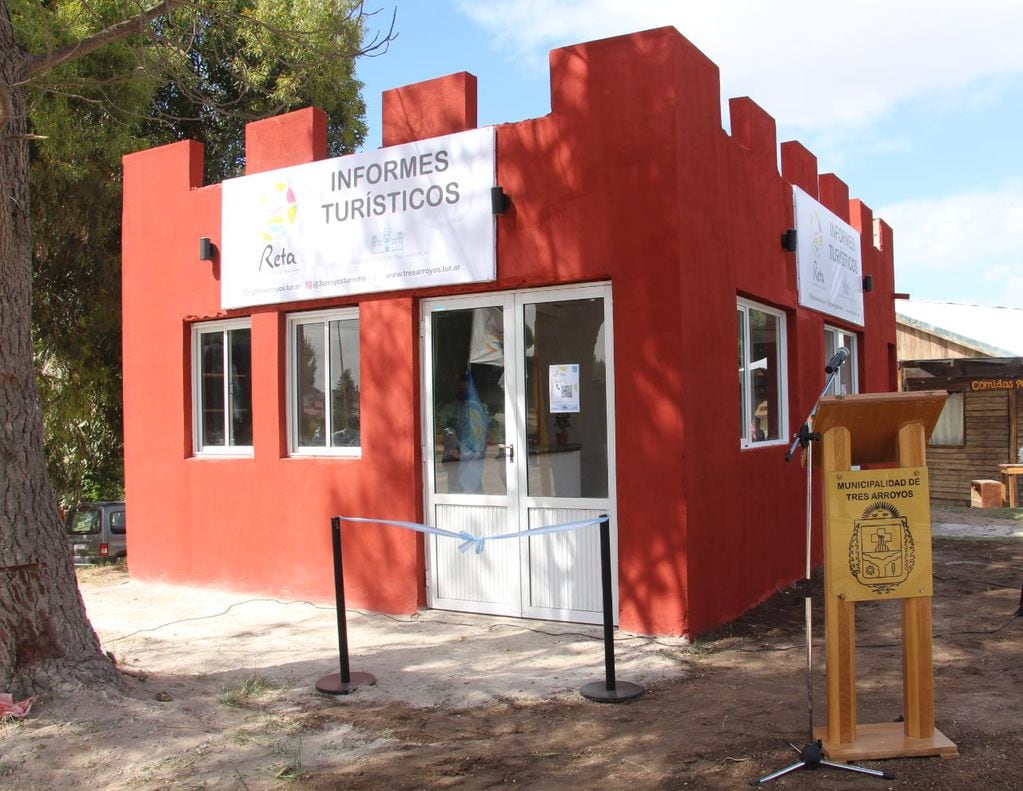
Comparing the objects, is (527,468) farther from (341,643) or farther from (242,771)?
(242,771)

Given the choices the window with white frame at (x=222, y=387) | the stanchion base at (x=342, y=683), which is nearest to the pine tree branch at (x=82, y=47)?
the window with white frame at (x=222, y=387)

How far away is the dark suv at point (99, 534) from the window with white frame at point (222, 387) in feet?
9.57

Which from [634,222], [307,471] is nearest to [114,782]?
[307,471]

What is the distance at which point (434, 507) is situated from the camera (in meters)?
7.77

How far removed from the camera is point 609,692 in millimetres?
5496

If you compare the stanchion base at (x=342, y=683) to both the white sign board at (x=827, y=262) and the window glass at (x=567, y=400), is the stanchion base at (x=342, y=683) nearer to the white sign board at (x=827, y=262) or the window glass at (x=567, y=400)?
the window glass at (x=567, y=400)

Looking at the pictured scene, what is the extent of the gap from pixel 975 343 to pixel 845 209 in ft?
28.8

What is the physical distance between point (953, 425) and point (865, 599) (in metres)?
15.9

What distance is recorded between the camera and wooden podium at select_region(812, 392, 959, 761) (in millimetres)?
4371

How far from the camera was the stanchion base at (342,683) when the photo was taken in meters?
5.77

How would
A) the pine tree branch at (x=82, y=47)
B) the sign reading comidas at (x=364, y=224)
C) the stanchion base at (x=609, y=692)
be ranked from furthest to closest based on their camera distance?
the sign reading comidas at (x=364, y=224) < the pine tree branch at (x=82, y=47) < the stanchion base at (x=609, y=692)

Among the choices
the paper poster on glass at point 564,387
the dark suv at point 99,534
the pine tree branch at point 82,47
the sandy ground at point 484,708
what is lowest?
the sandy ground at point 484,708

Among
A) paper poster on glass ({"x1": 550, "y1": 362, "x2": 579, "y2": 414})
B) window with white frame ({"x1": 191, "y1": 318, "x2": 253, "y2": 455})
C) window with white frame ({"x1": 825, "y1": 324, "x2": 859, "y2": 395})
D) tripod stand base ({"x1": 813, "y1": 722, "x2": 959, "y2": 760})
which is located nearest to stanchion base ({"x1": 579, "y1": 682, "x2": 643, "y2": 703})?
tripod stand base ({"x1": 813, "y1": 722, "x2": 959, "y2": 760})

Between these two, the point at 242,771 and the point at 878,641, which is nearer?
the point at 242,771
